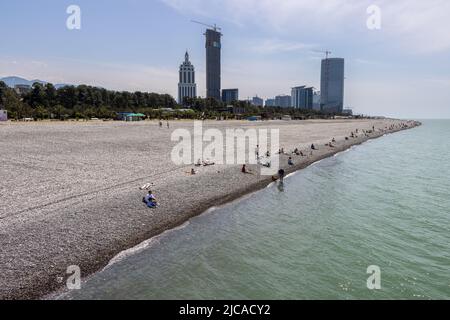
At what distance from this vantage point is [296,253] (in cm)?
1727

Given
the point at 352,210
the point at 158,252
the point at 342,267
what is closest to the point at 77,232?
the point at 158,252

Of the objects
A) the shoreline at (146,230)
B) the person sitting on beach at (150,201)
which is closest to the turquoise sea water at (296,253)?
the shoreline at (146,230)

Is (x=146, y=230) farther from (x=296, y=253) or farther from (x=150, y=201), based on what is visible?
(x=296, y=253)

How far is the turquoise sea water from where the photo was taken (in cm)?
1373

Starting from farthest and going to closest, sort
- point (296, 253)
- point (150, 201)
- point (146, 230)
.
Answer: point (150, 201)
point (146, 230)
point (296, 253)

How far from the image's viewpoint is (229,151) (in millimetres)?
47125

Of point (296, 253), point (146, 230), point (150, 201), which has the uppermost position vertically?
point (150, 201)

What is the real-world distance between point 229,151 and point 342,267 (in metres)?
32.1

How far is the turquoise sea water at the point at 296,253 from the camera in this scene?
1373 cm

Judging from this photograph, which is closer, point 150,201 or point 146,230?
point 146,230

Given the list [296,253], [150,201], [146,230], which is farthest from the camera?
[150,201]

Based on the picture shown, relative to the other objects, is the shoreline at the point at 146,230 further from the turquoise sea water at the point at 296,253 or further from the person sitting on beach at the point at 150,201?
the turquoise sea water at the point at 296,253

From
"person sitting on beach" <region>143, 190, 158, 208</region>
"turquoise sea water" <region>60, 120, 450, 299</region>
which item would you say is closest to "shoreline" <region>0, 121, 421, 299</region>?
"person sitting on beach" <region>143, 190, 158, 208</region>

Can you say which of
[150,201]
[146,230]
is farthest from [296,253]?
[150,201]
